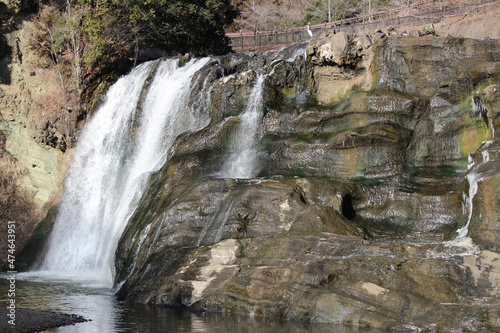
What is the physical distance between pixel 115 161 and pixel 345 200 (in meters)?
12.3

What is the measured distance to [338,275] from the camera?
12.6 metres

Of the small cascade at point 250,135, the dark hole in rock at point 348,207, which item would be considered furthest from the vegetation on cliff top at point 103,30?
the dark hole in rock at point 348,207

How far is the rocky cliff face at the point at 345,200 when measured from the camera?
39.9 feet

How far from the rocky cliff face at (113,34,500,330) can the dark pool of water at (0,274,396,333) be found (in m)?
0.50

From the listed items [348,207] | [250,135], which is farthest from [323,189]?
[250,135]

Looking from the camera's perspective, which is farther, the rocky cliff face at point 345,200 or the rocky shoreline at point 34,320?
the rocky cliff face at point 345,200

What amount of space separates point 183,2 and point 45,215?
1542 centimetres

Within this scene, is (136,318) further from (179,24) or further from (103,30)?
(179,24)

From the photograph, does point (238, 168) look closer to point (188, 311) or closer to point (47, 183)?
point (188, 311)

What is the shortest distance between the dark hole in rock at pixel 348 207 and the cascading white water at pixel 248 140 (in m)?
3.99

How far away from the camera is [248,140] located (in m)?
21.3

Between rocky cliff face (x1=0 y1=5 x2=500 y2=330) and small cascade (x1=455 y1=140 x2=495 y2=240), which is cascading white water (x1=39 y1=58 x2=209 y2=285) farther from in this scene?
small cascade (x1=455 y1=140 x2=495 y2=240)

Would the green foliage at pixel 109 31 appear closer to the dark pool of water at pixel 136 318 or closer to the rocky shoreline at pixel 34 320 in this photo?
the dark pool of water at pixel 136 318

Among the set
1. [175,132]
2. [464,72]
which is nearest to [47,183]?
[175,132]
